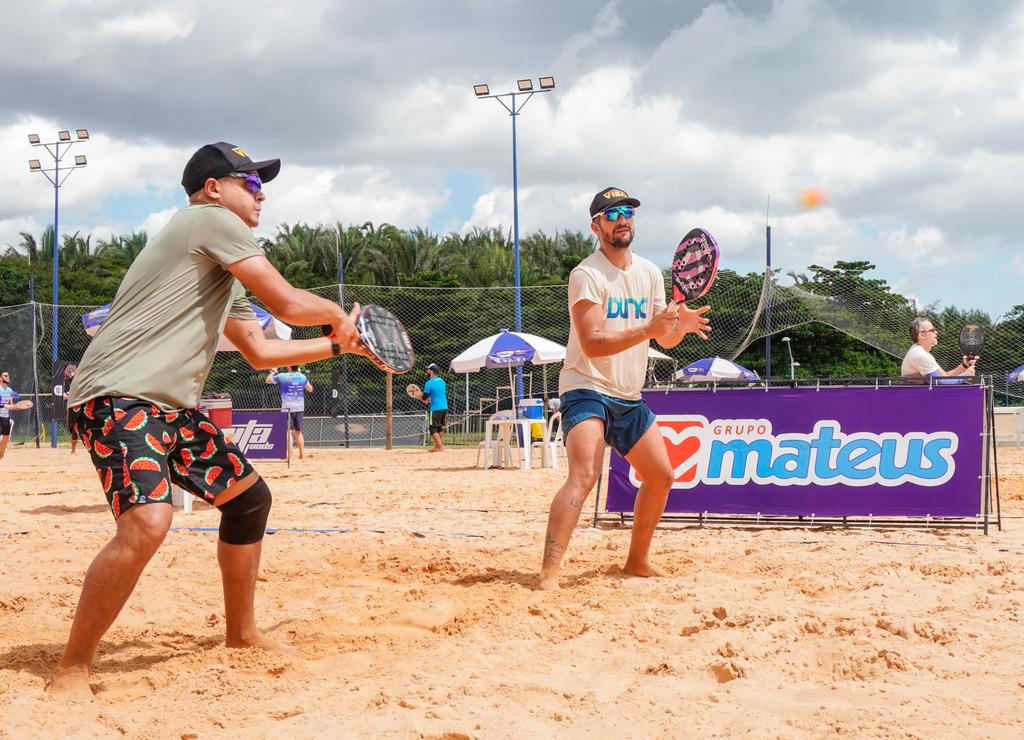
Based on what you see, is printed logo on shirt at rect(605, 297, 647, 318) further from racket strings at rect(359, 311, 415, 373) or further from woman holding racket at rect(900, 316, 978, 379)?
woman holding racket at rect(900, 316, 978, 379)

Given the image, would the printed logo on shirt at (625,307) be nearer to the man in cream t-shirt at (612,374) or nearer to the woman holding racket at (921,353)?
the man in cream t-shirt at (612,374)

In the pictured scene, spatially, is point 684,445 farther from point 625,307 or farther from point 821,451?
point 625,307

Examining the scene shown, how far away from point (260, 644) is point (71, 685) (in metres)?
0.66

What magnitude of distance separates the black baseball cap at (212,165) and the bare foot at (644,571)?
2542mm

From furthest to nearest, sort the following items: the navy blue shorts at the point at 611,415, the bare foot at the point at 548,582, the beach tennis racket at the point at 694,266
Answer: the beach tennis racket at the point at 694,266 → the navy blue shorts at the point at 611,415 → the bare foot at the point at 548,582

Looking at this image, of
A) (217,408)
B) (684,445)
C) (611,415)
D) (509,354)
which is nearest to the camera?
(611,415)

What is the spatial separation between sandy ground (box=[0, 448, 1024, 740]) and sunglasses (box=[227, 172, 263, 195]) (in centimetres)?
160

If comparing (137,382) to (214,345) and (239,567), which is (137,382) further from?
(239,567)

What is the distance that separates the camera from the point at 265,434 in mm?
14312

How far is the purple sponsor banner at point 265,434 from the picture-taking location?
14.1m

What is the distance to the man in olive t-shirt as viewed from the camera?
306 cm

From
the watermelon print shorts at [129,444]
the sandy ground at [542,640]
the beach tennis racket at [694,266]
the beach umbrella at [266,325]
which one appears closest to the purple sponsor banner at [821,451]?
the sandy ground at [542,640]

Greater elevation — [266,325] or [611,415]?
[266,325]

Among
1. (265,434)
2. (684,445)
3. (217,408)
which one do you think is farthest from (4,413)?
(684,445)
